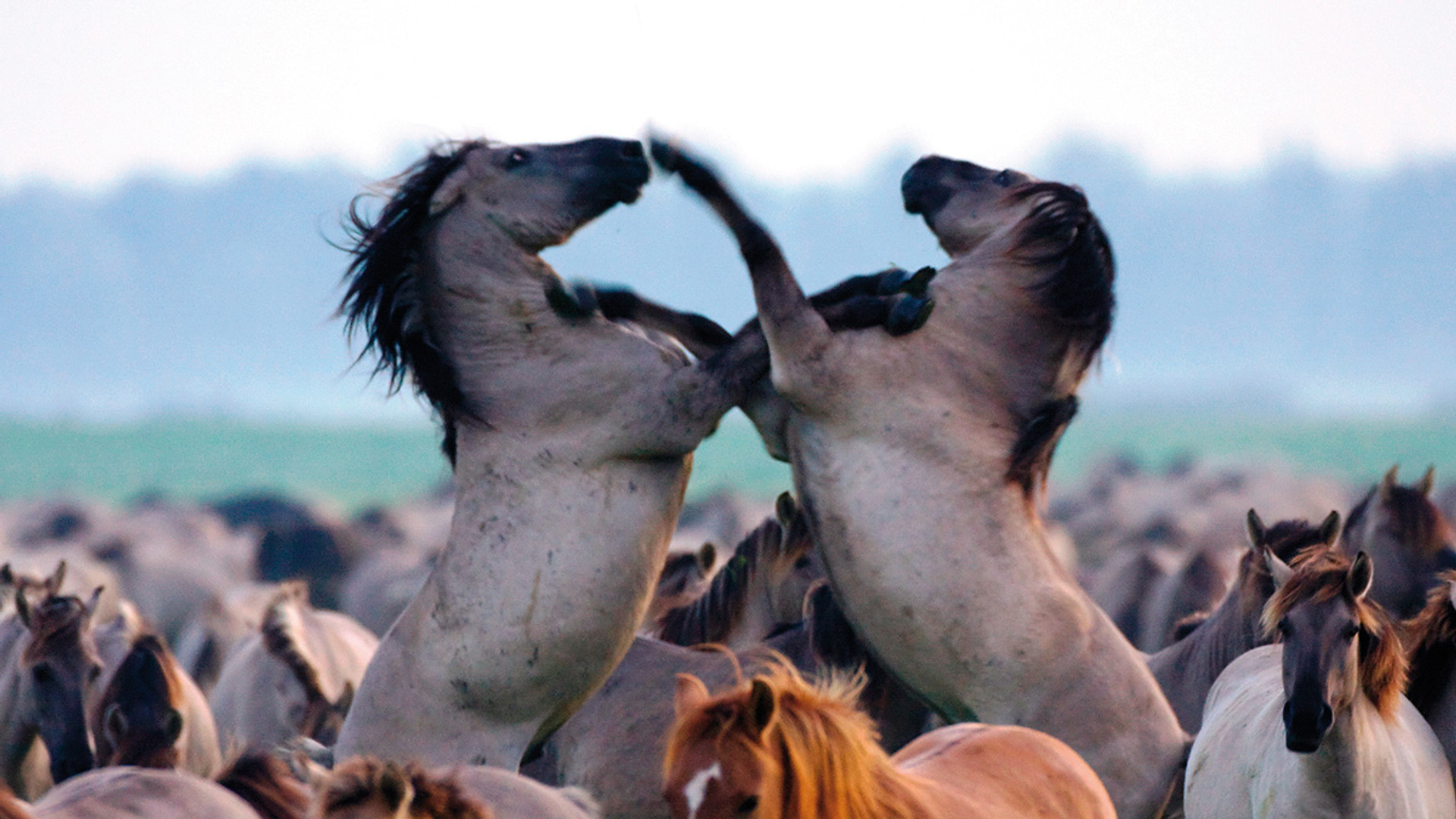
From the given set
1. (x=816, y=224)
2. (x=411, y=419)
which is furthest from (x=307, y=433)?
(x=816, y=224)

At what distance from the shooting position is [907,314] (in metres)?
4.89

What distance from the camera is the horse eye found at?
197 inches

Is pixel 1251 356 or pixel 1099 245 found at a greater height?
pixel 1099 245

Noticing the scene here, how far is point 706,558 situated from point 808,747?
4331mm

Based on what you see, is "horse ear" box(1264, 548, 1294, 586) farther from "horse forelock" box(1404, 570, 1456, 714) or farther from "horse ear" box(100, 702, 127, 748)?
"horse ear" box(100, 702, 127, 748)

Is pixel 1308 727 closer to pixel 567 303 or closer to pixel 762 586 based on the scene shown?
pixel 762 586

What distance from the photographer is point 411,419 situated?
117812 millimetres

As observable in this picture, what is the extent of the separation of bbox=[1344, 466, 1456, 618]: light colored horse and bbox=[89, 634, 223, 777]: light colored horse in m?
5.80

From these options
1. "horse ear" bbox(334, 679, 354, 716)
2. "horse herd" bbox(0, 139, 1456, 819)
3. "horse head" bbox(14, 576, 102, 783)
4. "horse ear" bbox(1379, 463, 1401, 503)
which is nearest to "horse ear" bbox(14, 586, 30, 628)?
"horse head" bbox(14, 576, 102, 783)

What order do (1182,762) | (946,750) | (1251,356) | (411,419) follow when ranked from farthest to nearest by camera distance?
(1251,356) < (411,419) < (1182,762) < (946,750)

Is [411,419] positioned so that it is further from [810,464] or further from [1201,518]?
[810,464]

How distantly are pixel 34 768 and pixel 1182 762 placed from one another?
477 cm

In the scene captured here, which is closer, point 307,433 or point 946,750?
point 946,750

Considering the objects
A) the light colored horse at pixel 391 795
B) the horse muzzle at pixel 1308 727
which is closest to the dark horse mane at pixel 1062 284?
the horse muzzle at pixel 1308 727
